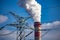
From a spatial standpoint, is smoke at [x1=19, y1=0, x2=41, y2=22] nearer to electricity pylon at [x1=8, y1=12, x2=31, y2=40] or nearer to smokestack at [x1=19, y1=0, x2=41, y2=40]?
smokestack at [x1=19, y1=0, x2=41, y2=40]

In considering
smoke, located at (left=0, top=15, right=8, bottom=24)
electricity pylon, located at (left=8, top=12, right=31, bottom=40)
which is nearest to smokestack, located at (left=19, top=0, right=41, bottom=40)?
electricity pylon, located at (left=8, top=12, right=31, bottom=40)

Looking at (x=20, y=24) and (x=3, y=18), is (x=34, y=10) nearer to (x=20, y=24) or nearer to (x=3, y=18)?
(x=20, y=24)

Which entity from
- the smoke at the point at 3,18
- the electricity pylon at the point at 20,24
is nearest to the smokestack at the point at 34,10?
the electricity pylon at the point at 20,24

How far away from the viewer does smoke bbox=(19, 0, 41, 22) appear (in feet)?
18.2

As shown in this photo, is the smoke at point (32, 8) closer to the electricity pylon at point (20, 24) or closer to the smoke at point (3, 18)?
the electricity pylon at point (20, 24)

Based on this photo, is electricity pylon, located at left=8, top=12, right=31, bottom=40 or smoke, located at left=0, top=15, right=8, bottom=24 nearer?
smoke, located at left=0, top=15, right=8, bottom=24

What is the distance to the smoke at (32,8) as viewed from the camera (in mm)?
5542

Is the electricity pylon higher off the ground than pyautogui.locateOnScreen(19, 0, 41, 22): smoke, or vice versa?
pyautogui.locateOnScreen(19, 0, 41, 22): smoke

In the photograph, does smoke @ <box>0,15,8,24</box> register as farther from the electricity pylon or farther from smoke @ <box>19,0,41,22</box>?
smoke @ <box>19,0,41,22</box>

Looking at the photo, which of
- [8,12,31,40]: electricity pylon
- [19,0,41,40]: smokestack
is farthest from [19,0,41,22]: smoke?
[8,12,31,40]: electricity pylon

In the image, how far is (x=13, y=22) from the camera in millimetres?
5629

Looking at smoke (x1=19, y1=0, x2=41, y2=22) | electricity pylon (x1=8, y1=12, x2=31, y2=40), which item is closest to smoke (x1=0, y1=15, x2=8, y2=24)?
electricity pylon (x1=8, y1=12, x2=31, y2=40)

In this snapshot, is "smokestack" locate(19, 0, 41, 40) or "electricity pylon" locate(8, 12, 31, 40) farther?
"electricity pylon" locate(8, 12, 31, 40)

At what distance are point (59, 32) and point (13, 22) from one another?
145cm
